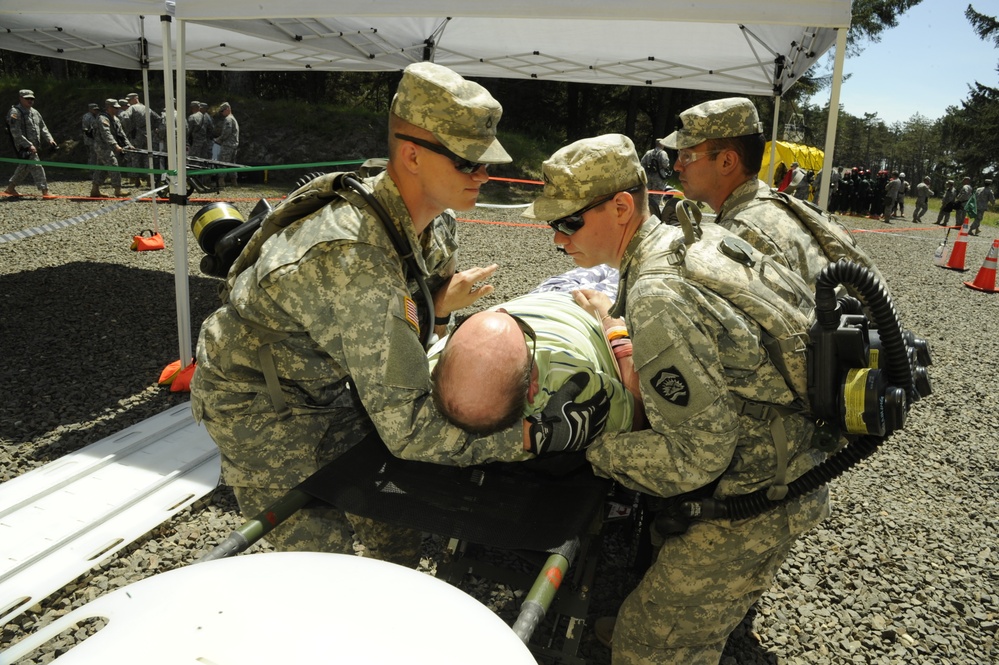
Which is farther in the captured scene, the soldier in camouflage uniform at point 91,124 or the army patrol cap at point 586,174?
the soldier in camouflage uniform at point 91,124

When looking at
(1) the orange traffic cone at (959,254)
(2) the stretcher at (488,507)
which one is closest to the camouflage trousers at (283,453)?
(2) the stretcher at (488,507)

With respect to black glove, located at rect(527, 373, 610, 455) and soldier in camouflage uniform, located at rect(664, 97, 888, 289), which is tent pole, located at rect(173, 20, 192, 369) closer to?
soldier in camouflage uniform, located at rect(664, 97, 888, 289)

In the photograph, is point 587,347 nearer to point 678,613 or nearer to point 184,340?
point 678,613

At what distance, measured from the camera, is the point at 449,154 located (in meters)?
2.16

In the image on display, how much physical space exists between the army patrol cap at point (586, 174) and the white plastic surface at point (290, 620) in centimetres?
127

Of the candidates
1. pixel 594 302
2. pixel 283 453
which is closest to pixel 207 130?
pixel 594 302

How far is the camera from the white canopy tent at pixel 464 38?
363 cm

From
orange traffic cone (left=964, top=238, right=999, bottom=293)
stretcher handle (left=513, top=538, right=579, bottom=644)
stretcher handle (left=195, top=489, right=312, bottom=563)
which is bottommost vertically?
orange traffic cone (left=964, top=238, right=999, bottom=293)

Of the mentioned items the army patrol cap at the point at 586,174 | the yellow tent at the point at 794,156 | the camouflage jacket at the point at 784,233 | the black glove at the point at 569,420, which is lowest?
the black glove at the point at 569,420

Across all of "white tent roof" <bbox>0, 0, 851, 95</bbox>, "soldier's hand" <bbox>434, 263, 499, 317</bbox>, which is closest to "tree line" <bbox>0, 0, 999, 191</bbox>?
"white tent roof" <bbox>0, 0, 851, 95</bbox>

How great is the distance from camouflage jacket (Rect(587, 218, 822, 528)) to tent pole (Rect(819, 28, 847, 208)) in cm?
209

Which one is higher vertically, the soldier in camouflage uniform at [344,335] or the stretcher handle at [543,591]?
the soldier in camouflage uniform at [344,335]

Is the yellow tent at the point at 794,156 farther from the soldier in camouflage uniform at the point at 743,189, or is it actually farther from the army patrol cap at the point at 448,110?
the army patrol cap at the point at 448,110

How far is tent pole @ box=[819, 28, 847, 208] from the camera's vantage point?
3572 millimetres
